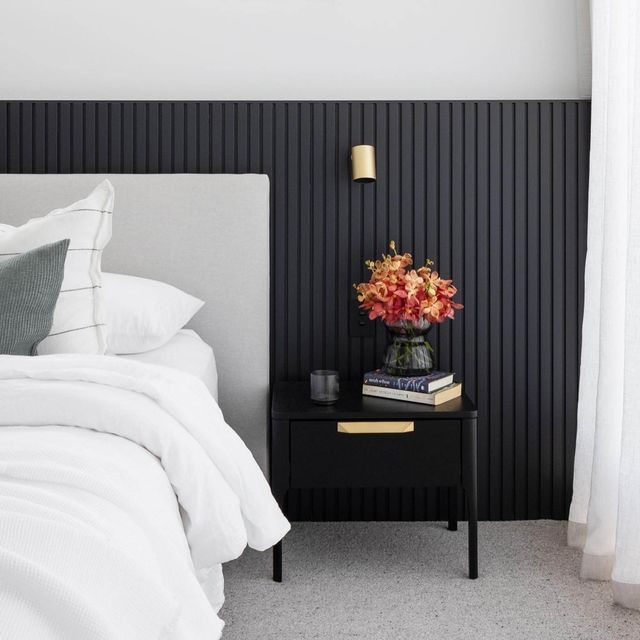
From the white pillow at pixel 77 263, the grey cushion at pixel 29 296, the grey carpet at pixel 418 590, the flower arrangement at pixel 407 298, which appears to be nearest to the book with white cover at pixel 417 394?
the flower arrangement at pixel 407 298

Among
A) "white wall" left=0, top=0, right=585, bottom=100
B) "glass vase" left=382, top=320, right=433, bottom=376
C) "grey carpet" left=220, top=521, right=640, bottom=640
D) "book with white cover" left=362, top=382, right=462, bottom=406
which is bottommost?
"grey carpet" left=220, top=521, right=640, bottom=640

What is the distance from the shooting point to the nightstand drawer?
1.82 m

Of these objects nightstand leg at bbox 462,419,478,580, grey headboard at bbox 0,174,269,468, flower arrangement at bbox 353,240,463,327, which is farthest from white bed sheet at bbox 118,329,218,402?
nightstand leg at bbox 462,419,478,580

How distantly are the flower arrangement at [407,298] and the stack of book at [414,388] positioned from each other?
6.7 inches

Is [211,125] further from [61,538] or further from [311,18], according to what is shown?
[61,538]

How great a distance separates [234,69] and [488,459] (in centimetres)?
165

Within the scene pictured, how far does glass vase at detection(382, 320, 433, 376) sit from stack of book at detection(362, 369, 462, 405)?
0.09ft

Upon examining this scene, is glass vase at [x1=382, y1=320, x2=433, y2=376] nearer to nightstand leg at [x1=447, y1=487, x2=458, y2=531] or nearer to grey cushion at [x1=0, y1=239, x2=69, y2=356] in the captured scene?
nightstand leg at [x1=447, y1=487, x2=458, y2=531]

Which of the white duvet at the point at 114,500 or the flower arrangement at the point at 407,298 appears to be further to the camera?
the flower arrangement at the point at 407,298

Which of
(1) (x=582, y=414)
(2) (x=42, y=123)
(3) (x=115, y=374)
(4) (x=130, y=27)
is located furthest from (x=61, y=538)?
(4) (x=130, y=27)

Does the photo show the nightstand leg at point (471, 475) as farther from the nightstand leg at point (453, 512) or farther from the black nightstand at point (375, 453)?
the nightstand leg at point (453, 512)

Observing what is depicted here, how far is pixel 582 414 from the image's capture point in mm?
2016

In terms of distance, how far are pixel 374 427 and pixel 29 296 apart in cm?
96

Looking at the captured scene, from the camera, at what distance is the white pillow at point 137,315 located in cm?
177
